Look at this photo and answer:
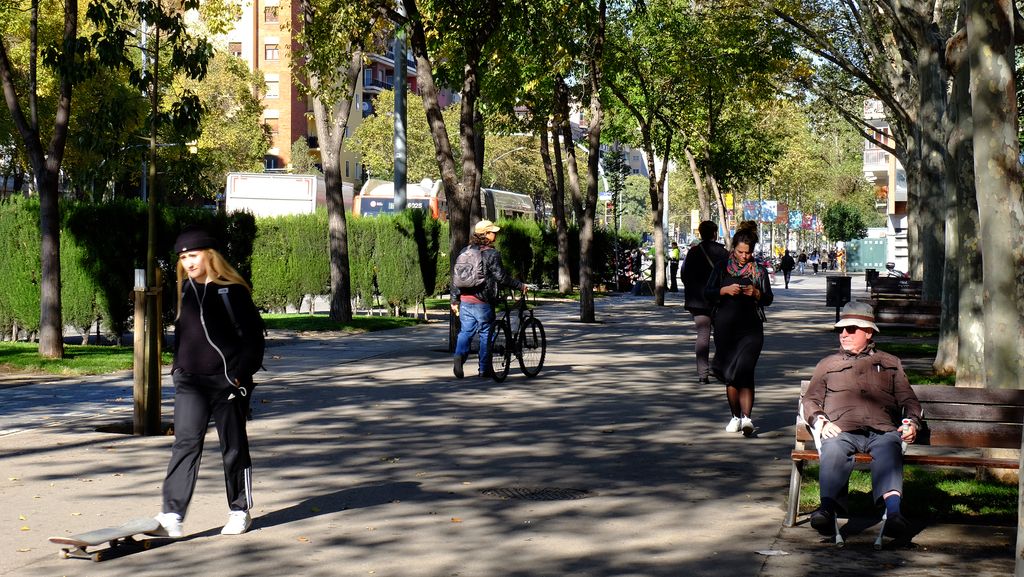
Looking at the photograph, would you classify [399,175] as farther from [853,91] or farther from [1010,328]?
[1010,328]

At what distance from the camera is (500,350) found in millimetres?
16484

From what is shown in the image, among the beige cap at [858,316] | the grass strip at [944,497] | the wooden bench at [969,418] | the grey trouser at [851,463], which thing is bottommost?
the grass strip at [944,497]

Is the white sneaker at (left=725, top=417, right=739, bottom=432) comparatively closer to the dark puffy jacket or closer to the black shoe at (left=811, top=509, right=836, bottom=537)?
the dark puffy jacket

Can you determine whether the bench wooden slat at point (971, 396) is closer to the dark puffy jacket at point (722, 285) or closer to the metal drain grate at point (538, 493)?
the metal drain grate at point (538, 493)

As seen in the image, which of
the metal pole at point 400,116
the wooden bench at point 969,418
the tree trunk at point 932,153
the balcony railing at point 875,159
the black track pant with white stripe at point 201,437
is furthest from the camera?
the balcony railing at point 875,159

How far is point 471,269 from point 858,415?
855 cm

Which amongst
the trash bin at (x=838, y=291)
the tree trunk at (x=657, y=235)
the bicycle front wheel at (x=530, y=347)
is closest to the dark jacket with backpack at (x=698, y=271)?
the bicycle front wheel at (x=530, y=347)

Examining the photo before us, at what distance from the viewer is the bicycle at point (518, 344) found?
1644 centimetres

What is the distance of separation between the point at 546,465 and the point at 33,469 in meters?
3.50

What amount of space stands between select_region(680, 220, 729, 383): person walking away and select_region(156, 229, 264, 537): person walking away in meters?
7.83

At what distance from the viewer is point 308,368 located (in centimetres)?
1777

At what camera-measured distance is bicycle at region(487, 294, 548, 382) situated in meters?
16.4

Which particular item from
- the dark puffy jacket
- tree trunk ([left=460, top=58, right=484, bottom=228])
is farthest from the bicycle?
the dark puffy jacket

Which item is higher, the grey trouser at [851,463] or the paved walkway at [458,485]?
the grey trouser at [851,463]
